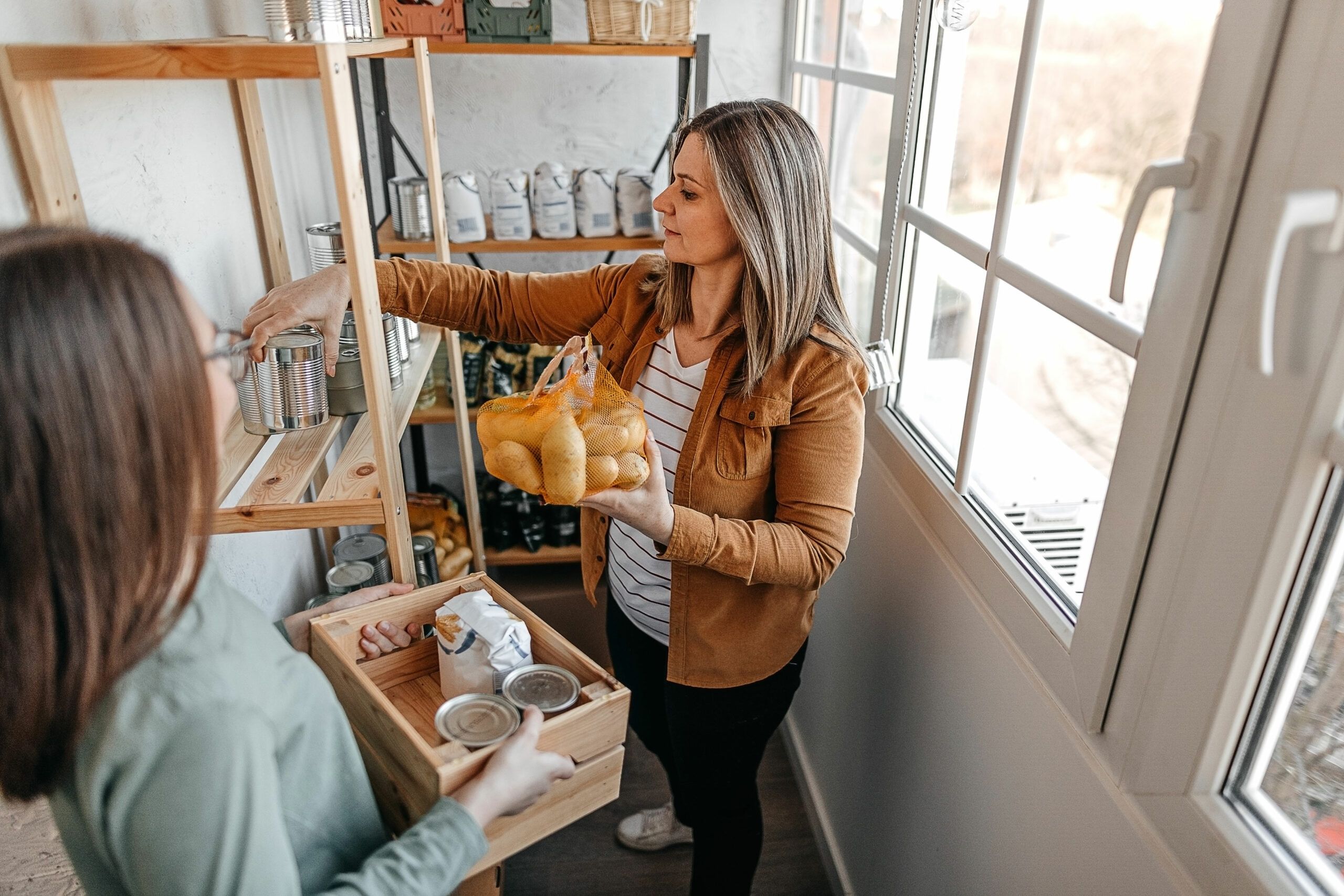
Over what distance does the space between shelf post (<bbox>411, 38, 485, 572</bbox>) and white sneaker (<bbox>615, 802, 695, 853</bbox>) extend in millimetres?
699

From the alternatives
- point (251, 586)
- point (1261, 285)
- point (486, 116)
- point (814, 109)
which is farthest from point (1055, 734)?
point (486, 116)

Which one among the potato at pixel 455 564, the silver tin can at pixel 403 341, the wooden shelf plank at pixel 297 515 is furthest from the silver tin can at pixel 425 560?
the wooden shelf plank at pixel 297 515

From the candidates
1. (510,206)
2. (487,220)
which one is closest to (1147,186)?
(510,206)

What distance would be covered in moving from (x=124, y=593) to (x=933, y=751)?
1145 millimetres

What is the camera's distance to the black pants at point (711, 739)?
1.37 metres

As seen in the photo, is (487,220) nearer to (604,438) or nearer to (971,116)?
(971,116)

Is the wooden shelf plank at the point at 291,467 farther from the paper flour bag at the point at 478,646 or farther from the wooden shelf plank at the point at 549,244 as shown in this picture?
the wooden shelf plank at the point at 549,244

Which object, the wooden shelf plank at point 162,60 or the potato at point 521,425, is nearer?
the wooden shelf plank at point 162,60

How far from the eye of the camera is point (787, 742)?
87.3 inches

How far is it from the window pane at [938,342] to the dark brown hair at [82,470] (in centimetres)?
107

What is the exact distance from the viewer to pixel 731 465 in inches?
49.1

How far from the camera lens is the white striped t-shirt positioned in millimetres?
1301

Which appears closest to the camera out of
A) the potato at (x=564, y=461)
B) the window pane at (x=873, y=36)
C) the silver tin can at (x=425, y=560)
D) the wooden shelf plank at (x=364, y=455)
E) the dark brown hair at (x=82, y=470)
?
the dark brown hair at (x=82, y=470)

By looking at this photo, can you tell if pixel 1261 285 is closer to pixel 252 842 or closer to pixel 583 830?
pixel 252 842
